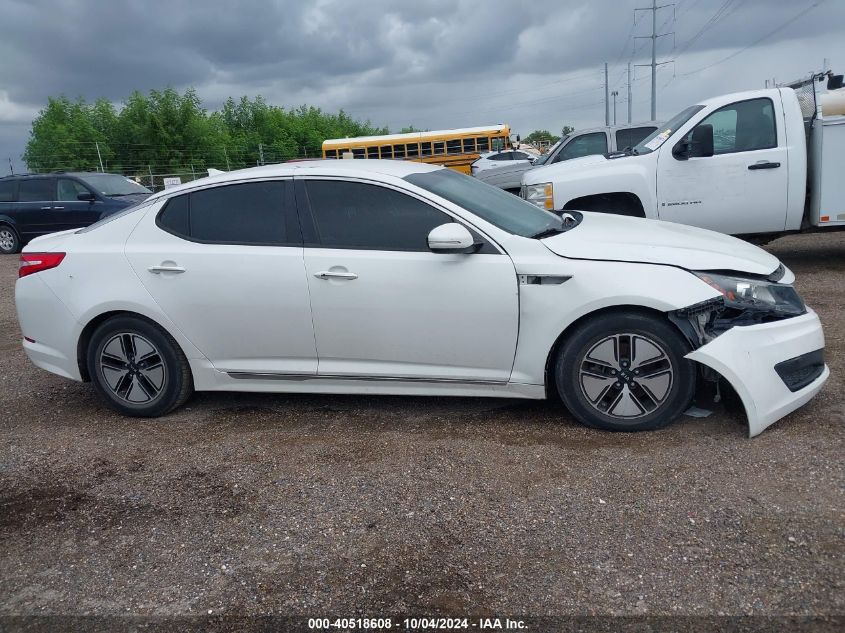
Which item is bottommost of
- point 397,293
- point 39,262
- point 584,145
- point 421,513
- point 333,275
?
point 421,513

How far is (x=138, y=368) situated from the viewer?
15.4 ft

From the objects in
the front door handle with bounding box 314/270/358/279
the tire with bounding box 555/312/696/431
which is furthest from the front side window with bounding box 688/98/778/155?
the front door handle with bounding box 314/270/358/279

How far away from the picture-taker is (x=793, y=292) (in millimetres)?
4031

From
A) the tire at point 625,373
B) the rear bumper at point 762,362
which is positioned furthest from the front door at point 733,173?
the tire at point 625,373

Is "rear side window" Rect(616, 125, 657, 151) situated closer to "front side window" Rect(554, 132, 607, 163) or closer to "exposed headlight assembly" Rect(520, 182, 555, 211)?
"front side window" Rect(554, 132, 607, 163)

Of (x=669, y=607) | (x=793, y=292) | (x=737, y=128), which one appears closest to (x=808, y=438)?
(x=793, y=292)

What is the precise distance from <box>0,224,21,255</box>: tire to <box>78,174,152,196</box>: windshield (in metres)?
2.20

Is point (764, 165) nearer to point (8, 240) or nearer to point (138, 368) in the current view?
point (138, 368)

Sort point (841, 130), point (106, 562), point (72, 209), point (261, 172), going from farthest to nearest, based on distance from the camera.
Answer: point (72, 209) < point (841, 130) < point (261, 172) < point (106, 562)

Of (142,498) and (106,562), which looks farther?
(142,498)

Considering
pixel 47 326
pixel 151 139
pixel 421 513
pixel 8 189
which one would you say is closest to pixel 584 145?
pixel 47 326

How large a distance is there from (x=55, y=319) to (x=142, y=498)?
1.70 metres

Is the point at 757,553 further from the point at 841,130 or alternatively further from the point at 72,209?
the point at 72,209

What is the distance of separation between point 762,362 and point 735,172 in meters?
4.82
